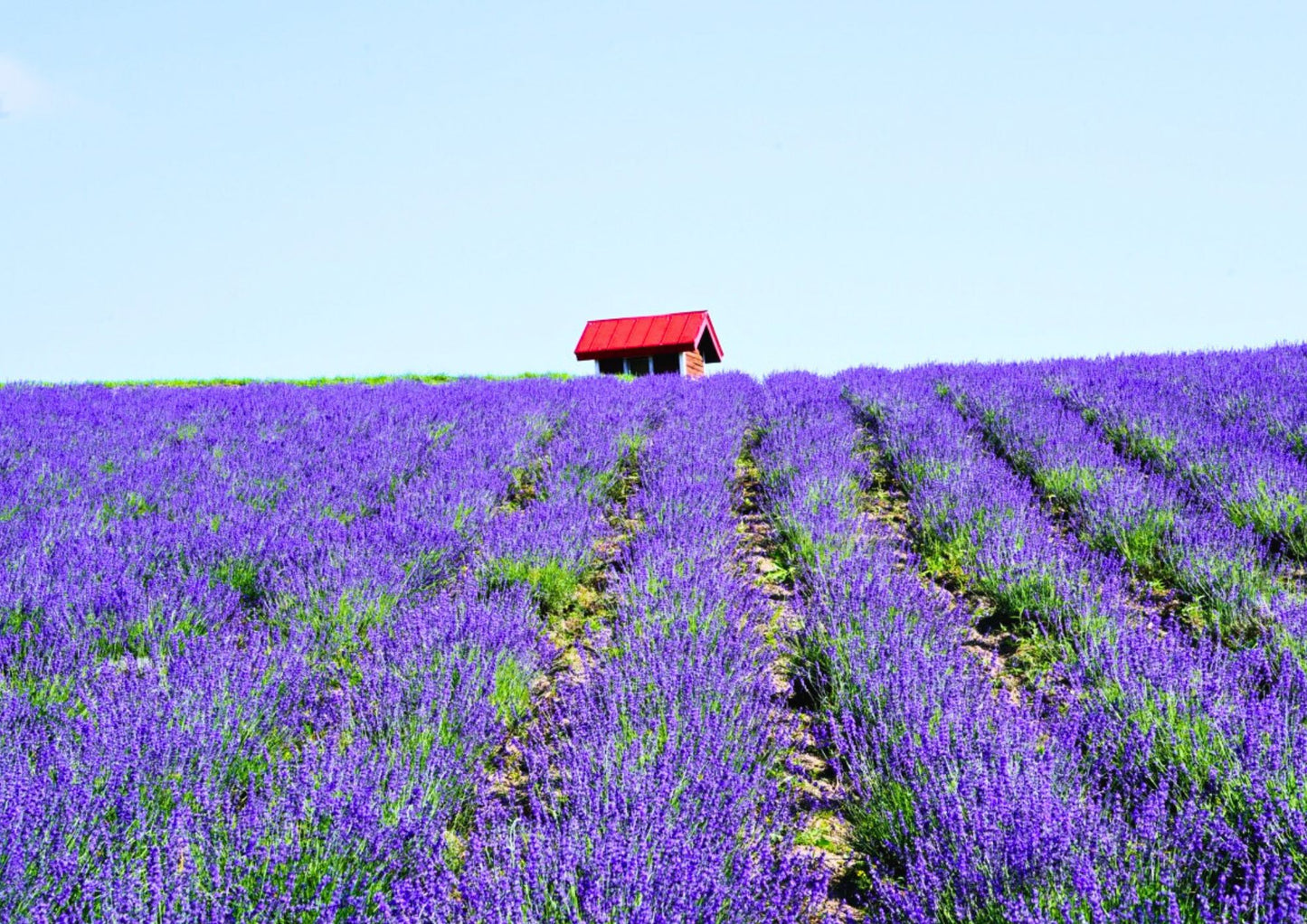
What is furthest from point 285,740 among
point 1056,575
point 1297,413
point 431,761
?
point 1297,413

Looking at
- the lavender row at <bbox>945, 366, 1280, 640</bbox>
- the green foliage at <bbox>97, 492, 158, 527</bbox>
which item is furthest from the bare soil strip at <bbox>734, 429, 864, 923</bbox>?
the green foliage at <bbox>97, 492, 158, 527</bbox>

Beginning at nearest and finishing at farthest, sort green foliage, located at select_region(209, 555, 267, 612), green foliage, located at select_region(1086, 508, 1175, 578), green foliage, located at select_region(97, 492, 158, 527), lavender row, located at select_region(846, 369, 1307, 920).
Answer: lavender row, located at select_region(846, 369, 1307, 920) → green foliage, located at select_region(209, 555, 267, 612) → green foliage, located at select_region(1086, 508, 1175, 578) → green foliage, located at select_region(97, 492, 158, 527)

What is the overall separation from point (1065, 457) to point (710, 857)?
162 inches

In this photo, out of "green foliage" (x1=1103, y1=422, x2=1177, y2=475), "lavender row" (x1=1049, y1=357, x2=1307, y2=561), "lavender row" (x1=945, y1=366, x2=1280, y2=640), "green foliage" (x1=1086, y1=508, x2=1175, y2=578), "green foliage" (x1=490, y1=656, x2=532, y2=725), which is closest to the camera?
"green foliage" (x1=490, y1=656, x2=532, y2=725)

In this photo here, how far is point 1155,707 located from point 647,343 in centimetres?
1639

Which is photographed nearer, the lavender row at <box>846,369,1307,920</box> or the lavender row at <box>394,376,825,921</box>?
the lavender row at <box>394,376,825,921</box>

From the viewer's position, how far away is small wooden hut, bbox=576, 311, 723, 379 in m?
18.2

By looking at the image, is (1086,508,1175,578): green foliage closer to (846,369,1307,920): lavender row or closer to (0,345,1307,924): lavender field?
(0,345,1307,924): lavender field

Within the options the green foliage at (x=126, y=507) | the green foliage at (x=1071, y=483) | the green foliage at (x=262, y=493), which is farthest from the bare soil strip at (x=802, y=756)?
the green foliage at (x=126, y=507)

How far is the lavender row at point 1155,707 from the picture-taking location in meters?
1.60

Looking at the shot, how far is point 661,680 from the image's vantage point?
2295 mm

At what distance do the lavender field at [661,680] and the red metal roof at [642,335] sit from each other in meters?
12.8

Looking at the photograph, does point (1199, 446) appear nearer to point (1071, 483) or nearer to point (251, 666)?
point (1071, 483)

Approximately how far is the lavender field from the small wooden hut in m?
12.9
